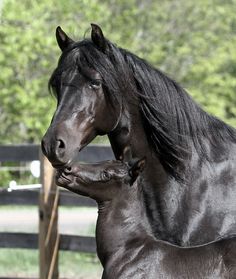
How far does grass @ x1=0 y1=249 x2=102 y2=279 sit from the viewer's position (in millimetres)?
9531

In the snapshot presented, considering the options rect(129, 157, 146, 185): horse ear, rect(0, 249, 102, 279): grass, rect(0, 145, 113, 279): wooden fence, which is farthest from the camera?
rect(0, 249, 102, 279): grass

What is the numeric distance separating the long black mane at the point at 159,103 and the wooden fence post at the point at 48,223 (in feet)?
12.2

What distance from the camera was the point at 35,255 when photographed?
424 inches

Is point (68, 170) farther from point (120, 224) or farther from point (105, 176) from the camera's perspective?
point (120, 224)

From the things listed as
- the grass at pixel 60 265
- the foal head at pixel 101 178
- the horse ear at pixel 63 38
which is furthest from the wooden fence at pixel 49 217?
the foal head at pixel 101 178

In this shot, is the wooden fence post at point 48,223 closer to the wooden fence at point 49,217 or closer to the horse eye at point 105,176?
the wooden fence at point 49,217

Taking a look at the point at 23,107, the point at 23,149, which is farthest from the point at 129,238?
the point at 23,107

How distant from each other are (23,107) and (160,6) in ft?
22.9

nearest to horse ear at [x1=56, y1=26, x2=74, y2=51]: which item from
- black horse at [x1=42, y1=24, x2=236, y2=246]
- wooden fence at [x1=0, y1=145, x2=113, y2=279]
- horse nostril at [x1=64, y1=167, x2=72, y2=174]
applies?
black horse at [x1=42, y1=24, x2=236, y2=246]

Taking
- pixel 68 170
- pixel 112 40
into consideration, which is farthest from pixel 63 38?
pixel 112 40

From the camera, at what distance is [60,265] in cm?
1028

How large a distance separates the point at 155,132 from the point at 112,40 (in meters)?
13.7

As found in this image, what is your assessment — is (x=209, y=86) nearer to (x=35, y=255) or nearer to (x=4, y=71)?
(x=4, y=71)

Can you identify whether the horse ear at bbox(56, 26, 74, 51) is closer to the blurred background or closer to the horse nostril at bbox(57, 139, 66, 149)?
the horse nostril at bbox(57, 139, 66, 149)
